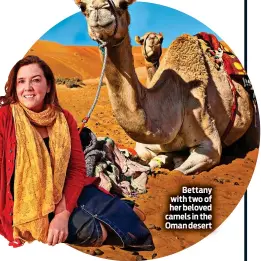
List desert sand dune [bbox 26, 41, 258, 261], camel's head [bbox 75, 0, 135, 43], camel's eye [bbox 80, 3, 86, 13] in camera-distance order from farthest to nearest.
→ 1. desert sand dune [bbox 26, 41, 258, 261]
2. camel's eye [bbox 80, 3, 86, 13]
3. camel's head [bbox 75, 0, 135, 43]

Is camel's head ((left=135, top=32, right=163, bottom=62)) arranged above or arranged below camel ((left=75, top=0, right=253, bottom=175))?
above

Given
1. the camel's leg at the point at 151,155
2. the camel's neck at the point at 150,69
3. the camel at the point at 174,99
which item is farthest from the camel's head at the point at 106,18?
the camel's leg at the point at 151,155

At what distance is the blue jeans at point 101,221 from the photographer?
5973mm

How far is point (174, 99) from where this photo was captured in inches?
260

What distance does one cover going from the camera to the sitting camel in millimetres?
6582

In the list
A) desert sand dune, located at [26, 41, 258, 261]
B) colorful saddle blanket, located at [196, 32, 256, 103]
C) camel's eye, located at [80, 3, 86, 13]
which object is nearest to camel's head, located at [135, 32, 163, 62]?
colorful saddle blanket, located at [196, 32, 256, 103]

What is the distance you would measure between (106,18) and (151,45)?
1.12 metres

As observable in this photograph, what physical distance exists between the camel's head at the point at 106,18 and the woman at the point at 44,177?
1.77 feet

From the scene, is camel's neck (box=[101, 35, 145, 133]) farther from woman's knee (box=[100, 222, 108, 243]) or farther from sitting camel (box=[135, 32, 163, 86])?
woman's knee (box=[100, 222, 108, 243])

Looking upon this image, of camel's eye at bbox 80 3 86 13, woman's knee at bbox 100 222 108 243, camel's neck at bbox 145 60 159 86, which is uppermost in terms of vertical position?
camel's eye at bbox 80 3 86 13

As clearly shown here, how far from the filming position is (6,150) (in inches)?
225

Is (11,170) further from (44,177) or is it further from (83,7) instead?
(83,7)

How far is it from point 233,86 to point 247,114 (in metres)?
0.30

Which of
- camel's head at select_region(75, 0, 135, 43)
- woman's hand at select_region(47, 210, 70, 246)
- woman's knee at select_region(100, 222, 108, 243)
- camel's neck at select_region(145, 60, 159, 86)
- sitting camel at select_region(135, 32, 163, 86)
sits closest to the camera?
camel's head at select_region(75, 0, 135, 43)
